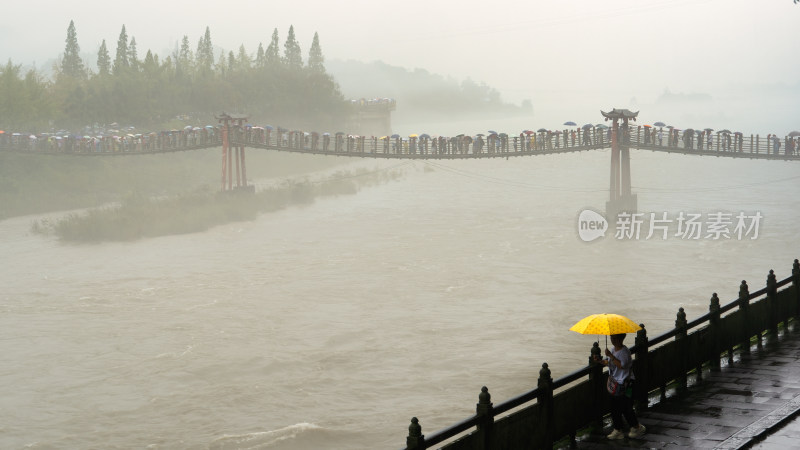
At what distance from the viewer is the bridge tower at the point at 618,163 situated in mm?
61072

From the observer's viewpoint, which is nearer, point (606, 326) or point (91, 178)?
point (606, 326)

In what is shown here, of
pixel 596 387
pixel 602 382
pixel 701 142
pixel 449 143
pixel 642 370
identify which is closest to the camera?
pixel 596 387

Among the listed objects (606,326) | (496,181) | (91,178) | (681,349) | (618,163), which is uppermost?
(618,163)

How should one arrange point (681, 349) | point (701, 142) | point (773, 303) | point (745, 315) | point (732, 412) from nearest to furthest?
point (732, 412), point (681, 349), point (745, 315), point (773, 303), point (701, 142)

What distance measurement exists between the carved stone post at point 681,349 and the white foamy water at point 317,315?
944cm

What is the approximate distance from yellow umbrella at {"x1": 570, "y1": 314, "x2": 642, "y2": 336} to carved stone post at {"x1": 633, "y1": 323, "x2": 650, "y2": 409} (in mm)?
924

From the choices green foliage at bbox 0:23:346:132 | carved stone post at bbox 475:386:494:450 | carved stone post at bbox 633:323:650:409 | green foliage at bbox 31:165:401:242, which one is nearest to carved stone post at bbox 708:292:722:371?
carved stone post at bbox 633:323:650:409

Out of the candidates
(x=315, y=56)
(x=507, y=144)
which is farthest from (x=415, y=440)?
(x=315, y=56)

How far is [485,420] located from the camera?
9625 mm

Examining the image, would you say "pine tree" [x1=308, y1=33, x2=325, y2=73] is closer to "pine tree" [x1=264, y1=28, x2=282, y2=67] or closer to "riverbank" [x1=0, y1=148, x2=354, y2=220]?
"pine tree" [x1=264, y1=28, x2=282, y2=67]

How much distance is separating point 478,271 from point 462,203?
30712 millimetres

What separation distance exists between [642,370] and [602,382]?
1.03 metres

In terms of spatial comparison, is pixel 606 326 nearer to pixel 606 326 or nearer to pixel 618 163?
pixel 606 326

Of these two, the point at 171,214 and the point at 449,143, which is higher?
the point at 449,143
